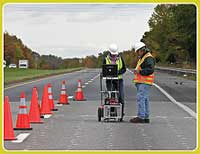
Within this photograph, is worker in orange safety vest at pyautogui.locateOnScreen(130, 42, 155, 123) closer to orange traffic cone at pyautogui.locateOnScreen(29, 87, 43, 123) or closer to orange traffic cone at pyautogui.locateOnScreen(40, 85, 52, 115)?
orange traffic cone at pyautogui.locateOnScreen(29, 87, 43, 123)

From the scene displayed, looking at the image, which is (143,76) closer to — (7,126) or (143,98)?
(143,98)

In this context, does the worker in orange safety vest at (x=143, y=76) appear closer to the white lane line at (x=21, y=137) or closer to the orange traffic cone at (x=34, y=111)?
the orange traffic cone at (x=34, y=111)

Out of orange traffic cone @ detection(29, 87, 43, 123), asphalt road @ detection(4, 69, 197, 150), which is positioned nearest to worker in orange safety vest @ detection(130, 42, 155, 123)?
asphalt road @ detection(4, 69, 197, 150)

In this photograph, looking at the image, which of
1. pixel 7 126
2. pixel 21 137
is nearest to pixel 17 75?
pixel 21 137

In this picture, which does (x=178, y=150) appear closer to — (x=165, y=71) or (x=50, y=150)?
(x=50, y=150)

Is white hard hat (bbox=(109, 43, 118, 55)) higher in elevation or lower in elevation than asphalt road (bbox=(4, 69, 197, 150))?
higher

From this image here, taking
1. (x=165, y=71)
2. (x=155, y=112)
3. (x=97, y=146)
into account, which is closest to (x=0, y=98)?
(x=97, y=146)

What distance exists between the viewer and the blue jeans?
1347cm

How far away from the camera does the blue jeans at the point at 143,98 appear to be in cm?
1347

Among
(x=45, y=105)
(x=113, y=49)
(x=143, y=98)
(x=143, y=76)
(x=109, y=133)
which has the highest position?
(x=113, y=49)

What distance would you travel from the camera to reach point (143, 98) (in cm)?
1361

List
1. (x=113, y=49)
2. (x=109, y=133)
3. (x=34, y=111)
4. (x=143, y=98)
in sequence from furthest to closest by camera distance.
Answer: (x=34, y=111)
(x=143, y=98)
(x=113, y=49)
(x=109, y=133)

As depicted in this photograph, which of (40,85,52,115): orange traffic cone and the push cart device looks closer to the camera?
the push cart device

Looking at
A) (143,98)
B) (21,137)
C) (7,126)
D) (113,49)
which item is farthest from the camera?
(143,98)
